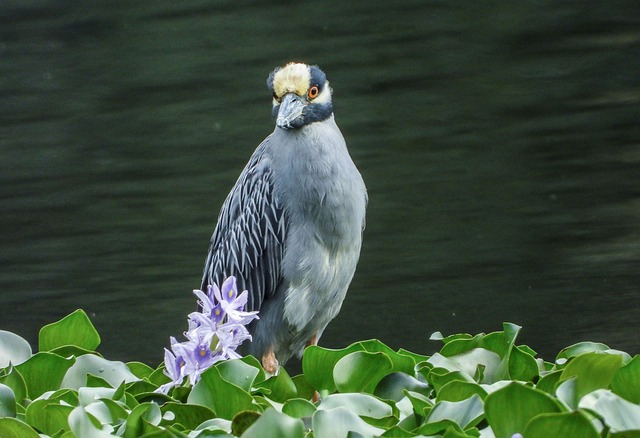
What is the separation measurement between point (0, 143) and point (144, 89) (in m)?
0.96

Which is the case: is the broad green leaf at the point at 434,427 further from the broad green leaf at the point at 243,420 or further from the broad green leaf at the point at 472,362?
the broad green leaf at the point at 472,362

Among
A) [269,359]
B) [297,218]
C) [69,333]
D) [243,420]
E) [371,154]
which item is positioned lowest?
[269,359]

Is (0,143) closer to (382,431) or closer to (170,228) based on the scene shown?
(170,228)

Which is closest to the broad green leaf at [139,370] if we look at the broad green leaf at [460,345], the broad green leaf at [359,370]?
the broad green leaf at [359,370]

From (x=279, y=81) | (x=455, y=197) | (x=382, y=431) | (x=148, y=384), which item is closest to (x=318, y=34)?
(x=455, y=197)

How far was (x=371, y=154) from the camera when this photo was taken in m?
6.43

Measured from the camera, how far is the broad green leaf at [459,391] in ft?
6.73

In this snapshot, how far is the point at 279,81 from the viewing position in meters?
3.96

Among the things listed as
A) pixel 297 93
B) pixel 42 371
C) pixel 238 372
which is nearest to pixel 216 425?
pixel 238 372

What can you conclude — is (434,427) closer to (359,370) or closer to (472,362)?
(359,370)

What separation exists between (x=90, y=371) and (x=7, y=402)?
0.25 meters

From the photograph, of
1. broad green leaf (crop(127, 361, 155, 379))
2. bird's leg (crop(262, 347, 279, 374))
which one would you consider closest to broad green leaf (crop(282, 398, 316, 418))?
broad green leaf (crop(127, 361, 155, 379))

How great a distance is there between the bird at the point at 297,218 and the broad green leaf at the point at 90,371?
1603mm

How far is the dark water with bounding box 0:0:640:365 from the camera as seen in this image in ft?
19.5
